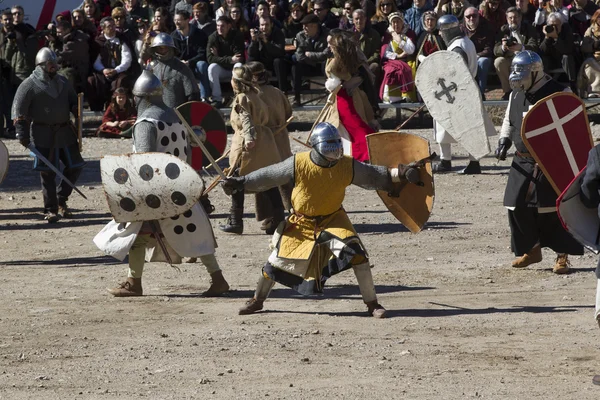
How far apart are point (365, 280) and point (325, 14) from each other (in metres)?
9.72

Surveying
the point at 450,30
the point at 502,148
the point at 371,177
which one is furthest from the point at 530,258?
the point at 450,30

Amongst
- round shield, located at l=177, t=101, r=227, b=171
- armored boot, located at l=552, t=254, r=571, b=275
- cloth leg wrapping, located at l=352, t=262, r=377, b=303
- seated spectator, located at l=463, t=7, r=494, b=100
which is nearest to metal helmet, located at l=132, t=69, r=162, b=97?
round shield, located at l=177, t=101, r=227, b=171

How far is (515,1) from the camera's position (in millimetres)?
17641

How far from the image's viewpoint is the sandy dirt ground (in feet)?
21.4

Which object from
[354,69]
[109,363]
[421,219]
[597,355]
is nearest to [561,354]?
[597,355]

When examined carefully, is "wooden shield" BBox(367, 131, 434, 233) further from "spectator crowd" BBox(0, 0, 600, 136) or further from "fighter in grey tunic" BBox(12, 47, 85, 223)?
"spectator crowd" BBox(0, 0, 600, 136)

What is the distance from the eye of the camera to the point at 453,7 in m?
16.8

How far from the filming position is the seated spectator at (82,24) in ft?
57.8

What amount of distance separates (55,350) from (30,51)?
1059cm

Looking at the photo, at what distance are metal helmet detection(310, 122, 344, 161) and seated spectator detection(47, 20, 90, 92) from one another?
10148 millimetres

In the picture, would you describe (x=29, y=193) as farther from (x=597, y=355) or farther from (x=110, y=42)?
(x=597, y=355)

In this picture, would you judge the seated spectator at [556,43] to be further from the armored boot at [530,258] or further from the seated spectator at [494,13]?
the armored boot at [530,258]

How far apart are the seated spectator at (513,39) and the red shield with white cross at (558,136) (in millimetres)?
7699

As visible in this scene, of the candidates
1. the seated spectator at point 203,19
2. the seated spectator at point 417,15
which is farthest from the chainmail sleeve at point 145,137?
the seated spectator at point 203,19
